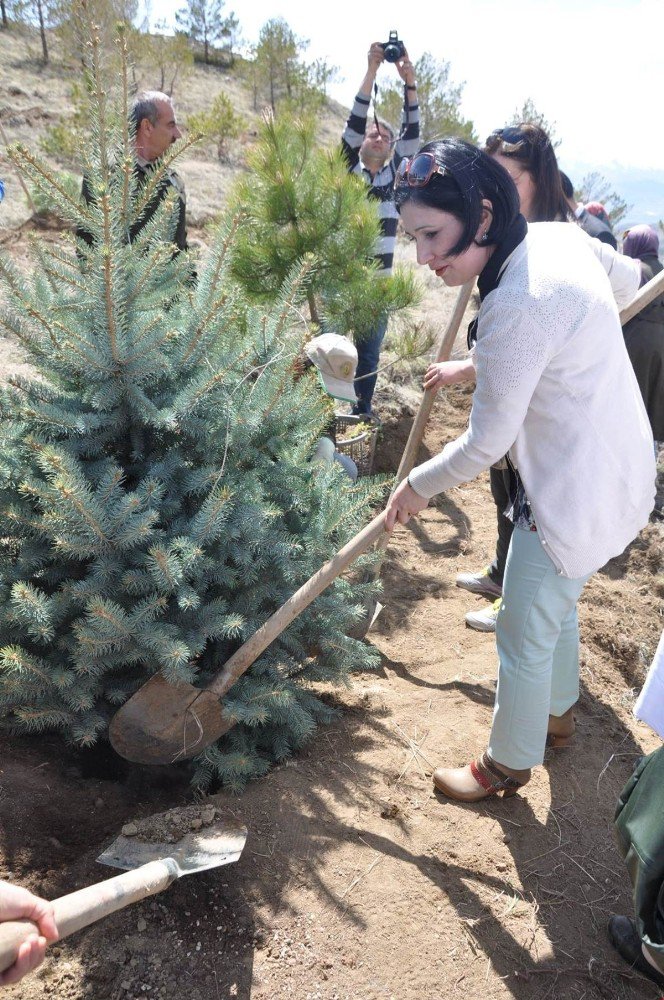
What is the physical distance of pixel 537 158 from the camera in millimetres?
2430

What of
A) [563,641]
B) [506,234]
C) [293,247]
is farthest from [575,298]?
[293,247]

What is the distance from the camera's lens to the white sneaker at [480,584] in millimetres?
3469

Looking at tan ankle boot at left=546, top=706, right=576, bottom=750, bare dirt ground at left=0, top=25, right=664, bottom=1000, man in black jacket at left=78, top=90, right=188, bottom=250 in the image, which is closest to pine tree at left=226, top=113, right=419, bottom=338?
man in black jacket at left=78, top=90, right=188, bottom=250

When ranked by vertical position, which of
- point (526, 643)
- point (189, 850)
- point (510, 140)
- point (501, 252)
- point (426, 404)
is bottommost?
point (189, 850)

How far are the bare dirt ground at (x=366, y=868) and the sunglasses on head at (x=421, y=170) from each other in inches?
69.7

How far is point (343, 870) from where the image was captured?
1902 mm

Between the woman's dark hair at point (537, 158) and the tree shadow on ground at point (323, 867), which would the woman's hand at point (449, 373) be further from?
the tree shadow on ground at point (323, 867)

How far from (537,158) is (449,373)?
81 centimetres

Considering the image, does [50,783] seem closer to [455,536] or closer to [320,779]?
[320,779]

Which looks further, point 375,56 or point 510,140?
point 375,56

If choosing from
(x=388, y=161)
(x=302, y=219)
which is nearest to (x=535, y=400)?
(x=302, y=219)

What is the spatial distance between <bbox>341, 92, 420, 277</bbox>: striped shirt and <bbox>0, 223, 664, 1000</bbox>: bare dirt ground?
2.57 meters

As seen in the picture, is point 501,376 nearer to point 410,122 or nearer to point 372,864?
point 372,864

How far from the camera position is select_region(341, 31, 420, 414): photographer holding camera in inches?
146
